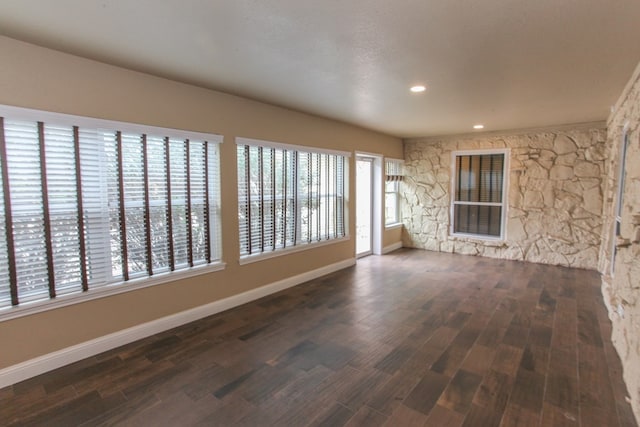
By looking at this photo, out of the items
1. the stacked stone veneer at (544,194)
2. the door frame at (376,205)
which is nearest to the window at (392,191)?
the door frame at (376,205)

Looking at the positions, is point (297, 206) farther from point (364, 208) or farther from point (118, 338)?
point (118, 338)

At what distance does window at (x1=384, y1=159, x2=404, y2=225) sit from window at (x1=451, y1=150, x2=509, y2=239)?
1142 mm

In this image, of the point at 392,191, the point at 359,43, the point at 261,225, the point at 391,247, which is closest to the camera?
the point at 359,43

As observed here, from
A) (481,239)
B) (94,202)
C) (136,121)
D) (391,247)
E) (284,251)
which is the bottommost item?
(391,247)

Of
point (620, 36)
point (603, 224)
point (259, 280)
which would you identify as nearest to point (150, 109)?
point (259, 280)

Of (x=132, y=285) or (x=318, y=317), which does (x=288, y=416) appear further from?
(x=132, y=285)

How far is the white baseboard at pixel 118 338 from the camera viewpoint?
237cm

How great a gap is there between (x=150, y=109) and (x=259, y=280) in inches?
87.9

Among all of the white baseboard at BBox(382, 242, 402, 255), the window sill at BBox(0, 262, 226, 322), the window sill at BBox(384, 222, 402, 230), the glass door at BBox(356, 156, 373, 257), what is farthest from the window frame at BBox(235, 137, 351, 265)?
the window sill at BBox(384, 222, 402, 230)

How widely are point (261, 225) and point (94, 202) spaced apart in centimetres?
179

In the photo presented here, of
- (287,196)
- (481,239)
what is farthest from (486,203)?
(287,196)

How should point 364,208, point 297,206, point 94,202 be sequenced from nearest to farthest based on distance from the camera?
point 94,202
point 297,206
point 364,208

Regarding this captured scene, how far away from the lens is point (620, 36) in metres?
2.13

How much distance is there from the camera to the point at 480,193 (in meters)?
6.32
